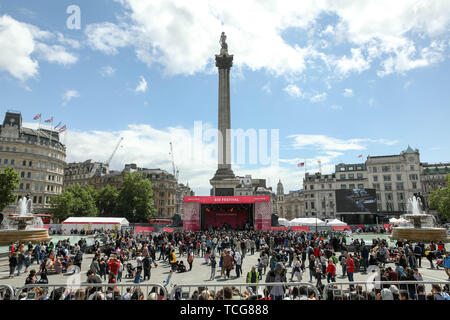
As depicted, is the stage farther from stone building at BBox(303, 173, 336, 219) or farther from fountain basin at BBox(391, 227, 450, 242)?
stone building at BBox(303, 173, 336, 219)

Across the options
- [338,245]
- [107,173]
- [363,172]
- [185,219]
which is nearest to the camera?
[338,245]

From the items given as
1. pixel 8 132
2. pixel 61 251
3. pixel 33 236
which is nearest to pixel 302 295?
pixel 61 251

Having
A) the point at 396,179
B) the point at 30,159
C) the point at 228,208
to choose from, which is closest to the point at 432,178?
the point at 396,179

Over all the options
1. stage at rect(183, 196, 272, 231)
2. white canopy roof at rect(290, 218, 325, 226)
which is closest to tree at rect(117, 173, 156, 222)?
stage at rect(183, 196, 272, 231)

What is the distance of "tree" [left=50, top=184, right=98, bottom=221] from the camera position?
62688mm

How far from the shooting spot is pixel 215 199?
46.8 meters

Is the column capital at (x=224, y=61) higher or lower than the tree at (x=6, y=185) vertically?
higher

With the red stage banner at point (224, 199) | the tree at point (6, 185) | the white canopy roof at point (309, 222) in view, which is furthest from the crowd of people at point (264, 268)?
the tree at point (6, 185)

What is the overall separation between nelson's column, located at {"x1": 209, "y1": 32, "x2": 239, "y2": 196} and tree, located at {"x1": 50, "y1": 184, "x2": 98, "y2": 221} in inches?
1259

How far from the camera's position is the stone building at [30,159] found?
2598 inches

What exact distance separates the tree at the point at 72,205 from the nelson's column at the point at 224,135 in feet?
105

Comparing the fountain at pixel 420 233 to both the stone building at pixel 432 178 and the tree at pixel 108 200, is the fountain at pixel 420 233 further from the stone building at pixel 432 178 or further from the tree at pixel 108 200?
the stone building at pixel 432 178

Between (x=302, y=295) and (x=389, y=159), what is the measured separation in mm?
92895
